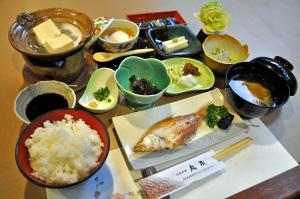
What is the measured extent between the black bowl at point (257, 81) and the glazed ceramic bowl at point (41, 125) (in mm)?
526

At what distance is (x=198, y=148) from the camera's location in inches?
35.0

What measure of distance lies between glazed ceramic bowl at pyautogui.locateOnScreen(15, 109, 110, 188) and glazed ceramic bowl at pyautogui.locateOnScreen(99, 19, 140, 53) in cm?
43

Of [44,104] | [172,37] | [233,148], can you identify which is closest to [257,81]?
[233,148]

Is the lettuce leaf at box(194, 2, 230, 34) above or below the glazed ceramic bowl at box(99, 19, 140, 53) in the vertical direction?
above

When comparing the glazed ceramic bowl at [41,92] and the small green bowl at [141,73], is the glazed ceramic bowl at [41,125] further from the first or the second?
the small green bowl at [141,73]

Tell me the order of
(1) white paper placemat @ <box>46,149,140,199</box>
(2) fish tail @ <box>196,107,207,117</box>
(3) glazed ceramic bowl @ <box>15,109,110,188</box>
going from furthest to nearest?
(2) fish tail @ <box>196,107,207,117</box>
(1) white paper placemat @ <box>46,149,140,199</box>
(3) glazed ceramic bowl @ <box>15,109,110,188</box>

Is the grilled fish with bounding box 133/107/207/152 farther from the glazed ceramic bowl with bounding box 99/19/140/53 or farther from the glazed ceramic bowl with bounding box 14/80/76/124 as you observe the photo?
the glazed ceramic bowl with bounding box 99/19/140/53

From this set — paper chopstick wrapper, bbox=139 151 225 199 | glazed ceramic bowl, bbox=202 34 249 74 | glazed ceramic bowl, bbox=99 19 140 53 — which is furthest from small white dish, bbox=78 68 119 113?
glazed ceramic bowl, bbox=202 34 249 74

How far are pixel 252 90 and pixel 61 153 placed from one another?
790 millimetres

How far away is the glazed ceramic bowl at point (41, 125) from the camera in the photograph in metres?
0.62

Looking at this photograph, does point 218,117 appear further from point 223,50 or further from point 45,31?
point 45,31

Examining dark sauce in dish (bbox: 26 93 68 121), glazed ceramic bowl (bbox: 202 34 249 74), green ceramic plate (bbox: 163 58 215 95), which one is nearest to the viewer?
dark sauce in dish (bbox: 26 93 68 121)

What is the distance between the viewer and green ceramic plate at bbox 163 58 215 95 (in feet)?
3.53

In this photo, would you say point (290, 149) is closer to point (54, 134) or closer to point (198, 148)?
point (198, 148)
